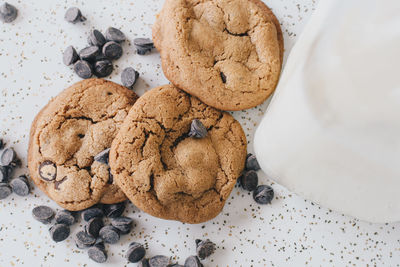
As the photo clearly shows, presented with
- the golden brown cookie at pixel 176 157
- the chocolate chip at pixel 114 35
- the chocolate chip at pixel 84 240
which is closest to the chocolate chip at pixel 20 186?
the chocolate chip at pixel 84 240

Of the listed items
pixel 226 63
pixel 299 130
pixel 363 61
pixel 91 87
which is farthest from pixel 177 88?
pixel 363 61

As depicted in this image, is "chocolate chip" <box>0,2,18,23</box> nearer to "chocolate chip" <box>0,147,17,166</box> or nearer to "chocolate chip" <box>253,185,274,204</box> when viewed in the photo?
"chocolate chip" <box>0,147,17,166</box>

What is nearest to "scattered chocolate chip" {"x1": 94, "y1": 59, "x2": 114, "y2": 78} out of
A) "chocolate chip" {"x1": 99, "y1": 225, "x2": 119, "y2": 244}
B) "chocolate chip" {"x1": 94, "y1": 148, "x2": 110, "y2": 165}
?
"chocolate chip" {"x1": 94, "y1": 148, "x2": 110, "y2": 165}

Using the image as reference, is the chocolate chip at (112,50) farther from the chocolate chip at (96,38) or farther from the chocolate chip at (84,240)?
the chocolate chip at (84,240)

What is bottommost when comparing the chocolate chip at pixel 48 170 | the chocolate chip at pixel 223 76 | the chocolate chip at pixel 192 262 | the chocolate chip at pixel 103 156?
the chocolate chip at pixel 192 262

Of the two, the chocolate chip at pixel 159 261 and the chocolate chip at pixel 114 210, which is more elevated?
the chocolate chip at pixel 114 210

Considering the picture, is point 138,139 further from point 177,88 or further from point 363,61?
point 363,61

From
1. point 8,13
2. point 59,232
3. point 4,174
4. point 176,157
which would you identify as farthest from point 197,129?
point 8,13
